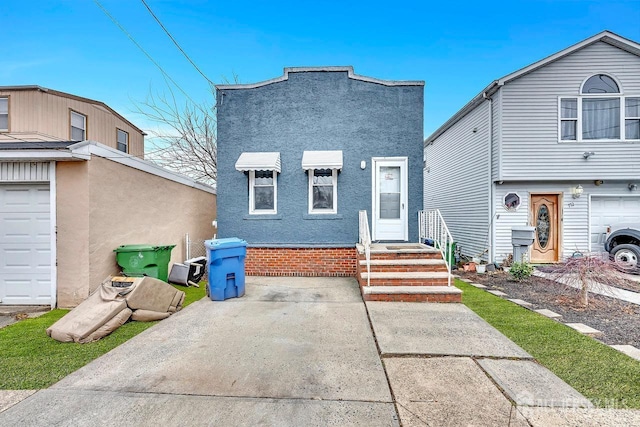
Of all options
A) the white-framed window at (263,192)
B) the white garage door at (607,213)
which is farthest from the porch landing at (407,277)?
the white garage door at (607,213)

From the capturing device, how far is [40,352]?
11.0 feet

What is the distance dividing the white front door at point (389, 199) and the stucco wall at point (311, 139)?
0.59 ft

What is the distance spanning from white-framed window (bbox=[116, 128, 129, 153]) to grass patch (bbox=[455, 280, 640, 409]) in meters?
17.6

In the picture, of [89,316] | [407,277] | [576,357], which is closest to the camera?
[576,357]

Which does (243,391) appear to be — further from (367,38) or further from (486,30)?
(486,30)

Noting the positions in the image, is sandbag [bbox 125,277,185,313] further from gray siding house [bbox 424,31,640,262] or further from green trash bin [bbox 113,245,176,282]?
gray siding house [bbox 424,31,640,262]

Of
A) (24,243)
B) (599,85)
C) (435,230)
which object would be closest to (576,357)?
(435,230)

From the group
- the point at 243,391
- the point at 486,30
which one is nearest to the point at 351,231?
the point at 243,391

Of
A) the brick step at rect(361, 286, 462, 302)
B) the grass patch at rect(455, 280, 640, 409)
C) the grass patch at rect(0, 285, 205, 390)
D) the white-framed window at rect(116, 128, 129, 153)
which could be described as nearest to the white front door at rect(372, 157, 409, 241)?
the brick step at rect(361, 286, 462, 302)

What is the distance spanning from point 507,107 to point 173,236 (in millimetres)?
10940

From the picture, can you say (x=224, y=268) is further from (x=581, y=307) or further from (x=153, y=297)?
(x=581, y=307)

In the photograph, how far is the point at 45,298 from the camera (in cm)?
517

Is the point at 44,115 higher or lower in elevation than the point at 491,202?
higher

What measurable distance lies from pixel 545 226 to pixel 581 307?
5201 mm
